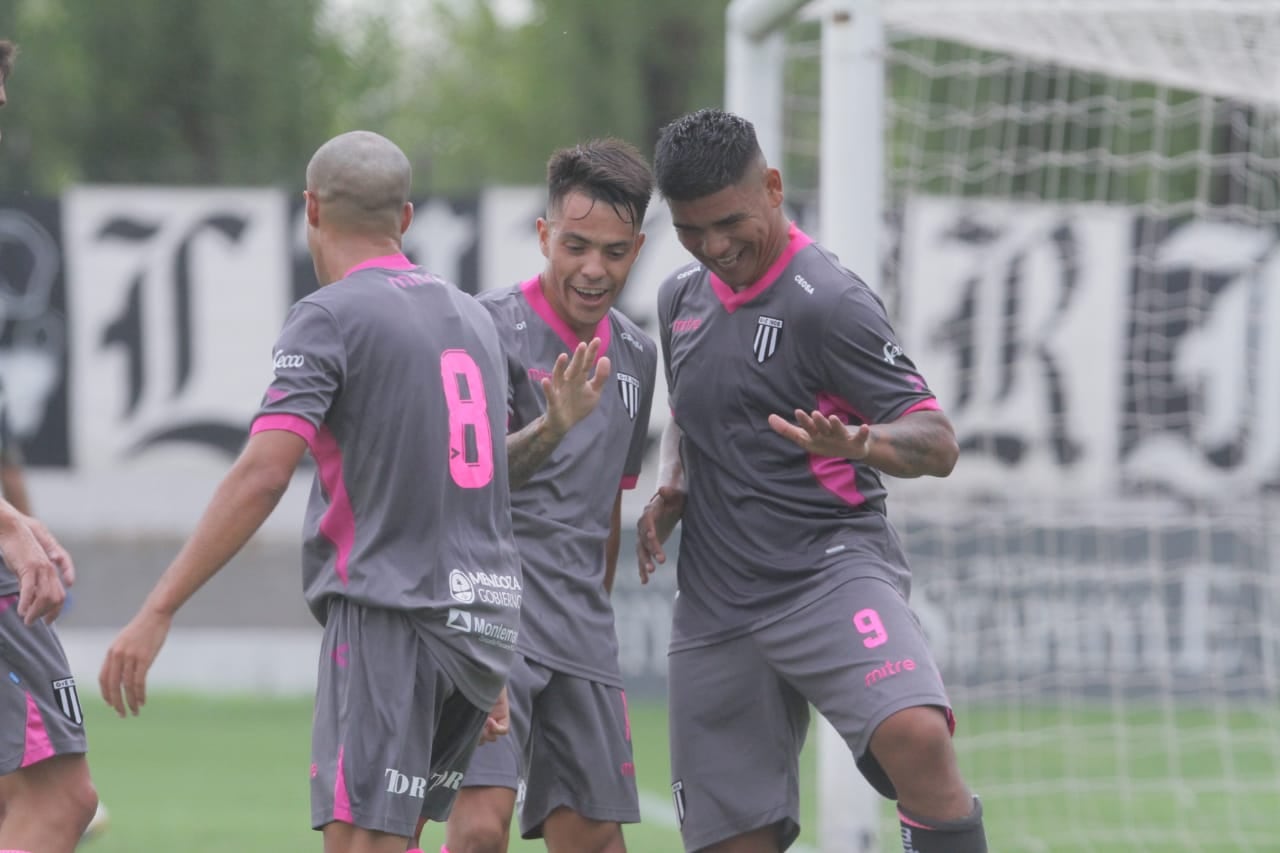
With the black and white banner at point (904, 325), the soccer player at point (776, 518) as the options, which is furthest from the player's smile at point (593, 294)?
the black and white banner at point (904, 325)

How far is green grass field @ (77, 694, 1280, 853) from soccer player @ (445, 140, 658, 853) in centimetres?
273

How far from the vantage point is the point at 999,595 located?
38.5ft

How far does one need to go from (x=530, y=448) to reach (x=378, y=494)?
640 millimetres

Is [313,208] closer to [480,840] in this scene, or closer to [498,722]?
[498,722]

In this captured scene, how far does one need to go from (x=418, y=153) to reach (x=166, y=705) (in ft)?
43.8

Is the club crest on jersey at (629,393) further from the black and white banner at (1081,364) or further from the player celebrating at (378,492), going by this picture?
the black and white banner at (1081,364)

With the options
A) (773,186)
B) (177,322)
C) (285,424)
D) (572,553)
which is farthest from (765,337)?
(177,322)

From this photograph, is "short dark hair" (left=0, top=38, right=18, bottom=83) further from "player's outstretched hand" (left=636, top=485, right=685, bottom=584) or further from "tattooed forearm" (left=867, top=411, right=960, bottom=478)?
"tattooed forearm" (left=867, top=411, right=960, bottom=478)

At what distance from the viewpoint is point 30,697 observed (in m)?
4.56

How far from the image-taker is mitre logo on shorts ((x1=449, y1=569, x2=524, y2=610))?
4.00 m

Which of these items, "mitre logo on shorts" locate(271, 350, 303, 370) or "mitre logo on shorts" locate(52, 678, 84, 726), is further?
"mitre logo on shorts" locate(52, 678, 84, 726)

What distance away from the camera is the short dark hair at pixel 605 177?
469 cm

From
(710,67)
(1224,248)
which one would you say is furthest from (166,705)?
(710,67)

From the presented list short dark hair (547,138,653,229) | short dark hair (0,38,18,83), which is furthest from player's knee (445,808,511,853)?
short dark hair (0,38,18,83)
